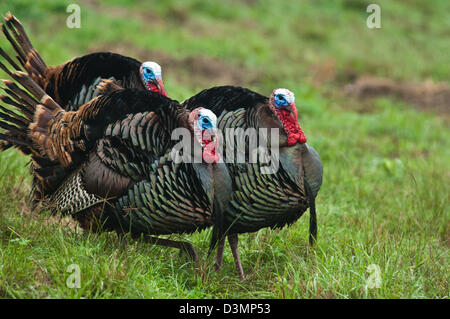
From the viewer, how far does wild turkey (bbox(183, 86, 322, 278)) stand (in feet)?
11.5

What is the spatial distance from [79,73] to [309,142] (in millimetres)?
3288

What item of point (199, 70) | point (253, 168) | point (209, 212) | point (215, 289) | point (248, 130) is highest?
point (199, 70)

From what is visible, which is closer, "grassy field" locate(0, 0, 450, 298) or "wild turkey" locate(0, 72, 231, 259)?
"grassy field" locate(0, 0, 450, 298)

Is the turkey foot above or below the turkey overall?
below

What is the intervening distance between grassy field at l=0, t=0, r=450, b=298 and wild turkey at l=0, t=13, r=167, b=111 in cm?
77

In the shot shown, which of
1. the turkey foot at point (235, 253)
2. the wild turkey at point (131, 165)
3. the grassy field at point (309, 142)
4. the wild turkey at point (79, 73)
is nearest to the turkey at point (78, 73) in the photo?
the wild turkey at point (79, 73)

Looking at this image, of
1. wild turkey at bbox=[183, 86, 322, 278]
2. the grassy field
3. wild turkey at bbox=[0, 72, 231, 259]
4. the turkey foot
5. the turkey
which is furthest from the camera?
the turkey

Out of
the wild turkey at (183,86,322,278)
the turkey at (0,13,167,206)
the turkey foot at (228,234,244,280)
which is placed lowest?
the turkey foot at (228,234,244,280)

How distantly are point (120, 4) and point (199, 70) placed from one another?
9.58ft

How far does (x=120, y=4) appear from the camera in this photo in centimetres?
1122

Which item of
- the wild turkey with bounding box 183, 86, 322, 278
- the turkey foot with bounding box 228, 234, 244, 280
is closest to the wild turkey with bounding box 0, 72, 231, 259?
the wild turkey with bounding box 183, 86, 322, 278

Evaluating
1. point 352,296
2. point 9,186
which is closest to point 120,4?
point 9,186

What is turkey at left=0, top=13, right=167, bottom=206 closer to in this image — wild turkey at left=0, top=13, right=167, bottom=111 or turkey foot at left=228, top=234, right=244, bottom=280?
wild turkey at left=0, top=13, right=167, bottom=111

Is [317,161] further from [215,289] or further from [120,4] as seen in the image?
[120,4]
